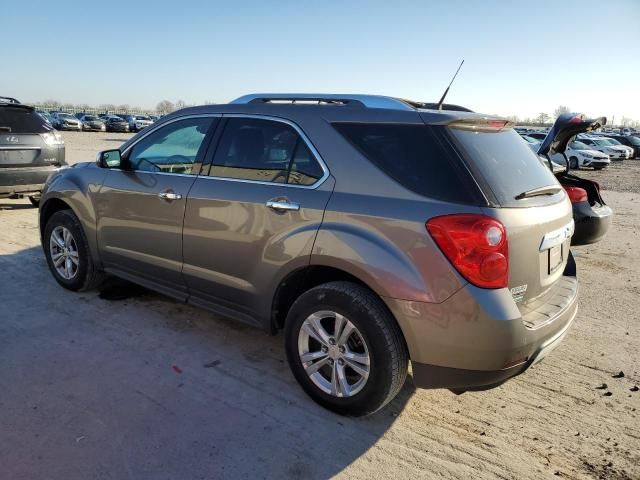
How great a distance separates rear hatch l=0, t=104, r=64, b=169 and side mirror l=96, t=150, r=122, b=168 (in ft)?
14.6

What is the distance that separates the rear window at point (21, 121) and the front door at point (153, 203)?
473 cm

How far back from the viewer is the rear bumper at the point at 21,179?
7582 mm

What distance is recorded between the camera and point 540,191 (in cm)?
288

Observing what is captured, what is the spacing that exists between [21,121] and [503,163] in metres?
7.98

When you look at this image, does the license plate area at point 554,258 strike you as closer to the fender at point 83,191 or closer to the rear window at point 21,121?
the fender at point 83,191

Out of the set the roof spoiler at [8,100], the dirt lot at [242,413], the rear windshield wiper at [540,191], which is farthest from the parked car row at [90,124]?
the rear windshield wiper at [540,191]

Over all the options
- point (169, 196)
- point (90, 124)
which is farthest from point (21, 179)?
point (90, 124)

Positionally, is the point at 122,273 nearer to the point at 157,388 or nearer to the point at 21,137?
the point at 157,388

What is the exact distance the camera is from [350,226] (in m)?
2.74

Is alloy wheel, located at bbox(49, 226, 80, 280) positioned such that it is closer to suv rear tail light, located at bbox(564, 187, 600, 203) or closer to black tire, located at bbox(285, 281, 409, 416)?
black tire, located at bbox(285, 281, 409, 416)

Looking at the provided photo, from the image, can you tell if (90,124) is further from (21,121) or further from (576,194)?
(576,194)

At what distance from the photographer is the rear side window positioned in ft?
8.16

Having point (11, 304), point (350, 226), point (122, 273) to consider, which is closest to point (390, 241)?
point (350, 226)

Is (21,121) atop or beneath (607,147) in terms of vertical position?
atop
